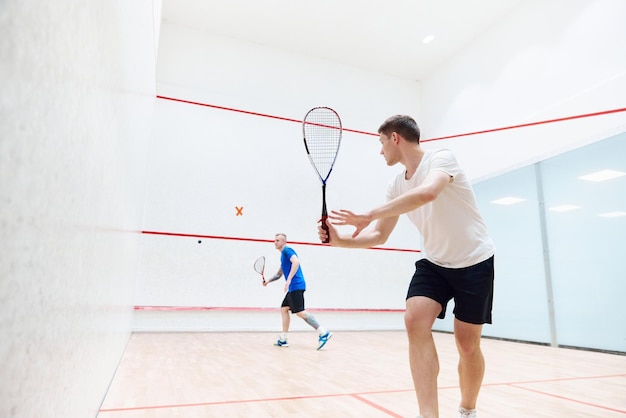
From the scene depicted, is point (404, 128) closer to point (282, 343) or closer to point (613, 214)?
point (282, 343)

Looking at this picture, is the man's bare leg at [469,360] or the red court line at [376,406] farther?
the red court line at [376,406]

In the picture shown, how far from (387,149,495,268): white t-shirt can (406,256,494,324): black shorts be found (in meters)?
0.03

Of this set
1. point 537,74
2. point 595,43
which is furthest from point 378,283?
point 595,43

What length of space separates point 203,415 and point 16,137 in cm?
142

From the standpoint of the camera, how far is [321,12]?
17.9ft

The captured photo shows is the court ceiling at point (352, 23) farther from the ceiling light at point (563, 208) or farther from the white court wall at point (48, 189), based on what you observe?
the white court wall at point (48, 189)

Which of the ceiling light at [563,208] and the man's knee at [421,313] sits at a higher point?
the ceiling light at [563,208]

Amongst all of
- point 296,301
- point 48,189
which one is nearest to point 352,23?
point 296,301

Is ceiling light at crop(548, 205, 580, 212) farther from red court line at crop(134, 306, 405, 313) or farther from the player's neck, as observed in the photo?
the player's neck

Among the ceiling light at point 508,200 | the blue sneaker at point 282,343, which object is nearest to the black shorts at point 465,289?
the blue sneaker at point 282,343

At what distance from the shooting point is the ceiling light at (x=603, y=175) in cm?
361

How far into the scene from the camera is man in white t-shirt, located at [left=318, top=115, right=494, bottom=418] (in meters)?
1.25

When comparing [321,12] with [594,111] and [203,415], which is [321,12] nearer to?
[594,111]

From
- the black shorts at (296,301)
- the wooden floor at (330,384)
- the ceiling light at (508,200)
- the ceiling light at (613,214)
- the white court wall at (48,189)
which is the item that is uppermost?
the ceiling light at (508,200)
